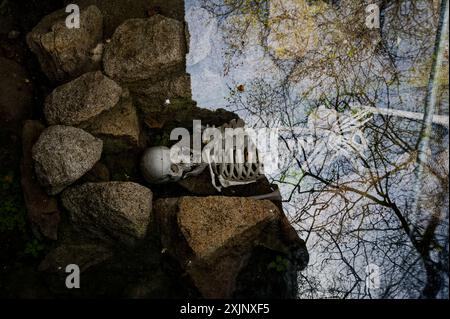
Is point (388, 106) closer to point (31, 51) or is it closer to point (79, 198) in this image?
point (79, 198)

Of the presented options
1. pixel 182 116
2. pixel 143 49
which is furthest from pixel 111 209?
pixel 143 49

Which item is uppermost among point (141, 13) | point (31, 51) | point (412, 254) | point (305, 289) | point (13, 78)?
point (141, 13)

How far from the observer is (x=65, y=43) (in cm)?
271

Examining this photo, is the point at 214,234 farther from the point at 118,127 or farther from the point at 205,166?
the point at 118,127

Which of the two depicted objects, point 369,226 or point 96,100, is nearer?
point 96,100

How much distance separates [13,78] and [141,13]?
3.54 feet

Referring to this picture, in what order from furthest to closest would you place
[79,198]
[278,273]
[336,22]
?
[336,22]
[278,273]
[79,198]

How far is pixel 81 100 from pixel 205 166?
0.97 m

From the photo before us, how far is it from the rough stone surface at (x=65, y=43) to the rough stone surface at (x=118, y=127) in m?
0.37

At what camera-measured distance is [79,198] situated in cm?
263

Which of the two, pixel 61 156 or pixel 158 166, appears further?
pixel 158 166

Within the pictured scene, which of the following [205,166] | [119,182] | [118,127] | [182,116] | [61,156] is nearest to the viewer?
[61,156]

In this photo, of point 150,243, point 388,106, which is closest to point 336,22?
point 388,106

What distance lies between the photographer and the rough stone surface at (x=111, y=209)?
2.56 meters
